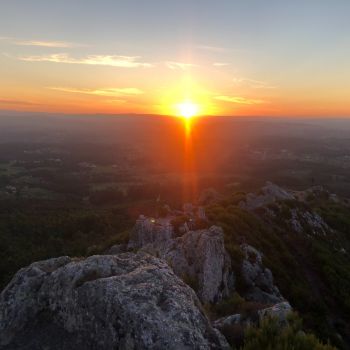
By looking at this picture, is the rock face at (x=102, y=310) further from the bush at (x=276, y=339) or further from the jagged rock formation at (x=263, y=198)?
the jagged rock formation at (x=263, y=198)

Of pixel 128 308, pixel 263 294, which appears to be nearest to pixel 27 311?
pixel 128 308

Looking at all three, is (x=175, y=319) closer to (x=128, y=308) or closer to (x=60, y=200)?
(x=128, y=308)

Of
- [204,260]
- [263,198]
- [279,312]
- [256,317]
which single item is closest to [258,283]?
[204,260]

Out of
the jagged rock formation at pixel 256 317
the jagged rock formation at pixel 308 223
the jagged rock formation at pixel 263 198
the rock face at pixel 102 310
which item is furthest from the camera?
the jagged rock formation at pixel 263 198

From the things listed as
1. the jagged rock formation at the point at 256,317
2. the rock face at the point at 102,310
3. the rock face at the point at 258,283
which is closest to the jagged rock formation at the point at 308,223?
the rock face at the point at 258,283

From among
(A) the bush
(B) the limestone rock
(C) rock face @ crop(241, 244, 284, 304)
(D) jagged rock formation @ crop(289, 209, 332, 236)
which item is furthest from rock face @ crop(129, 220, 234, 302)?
(D) jagged rock formation @ crop(289, 209, 332, 236)

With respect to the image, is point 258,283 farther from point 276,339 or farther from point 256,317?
point 276,339
